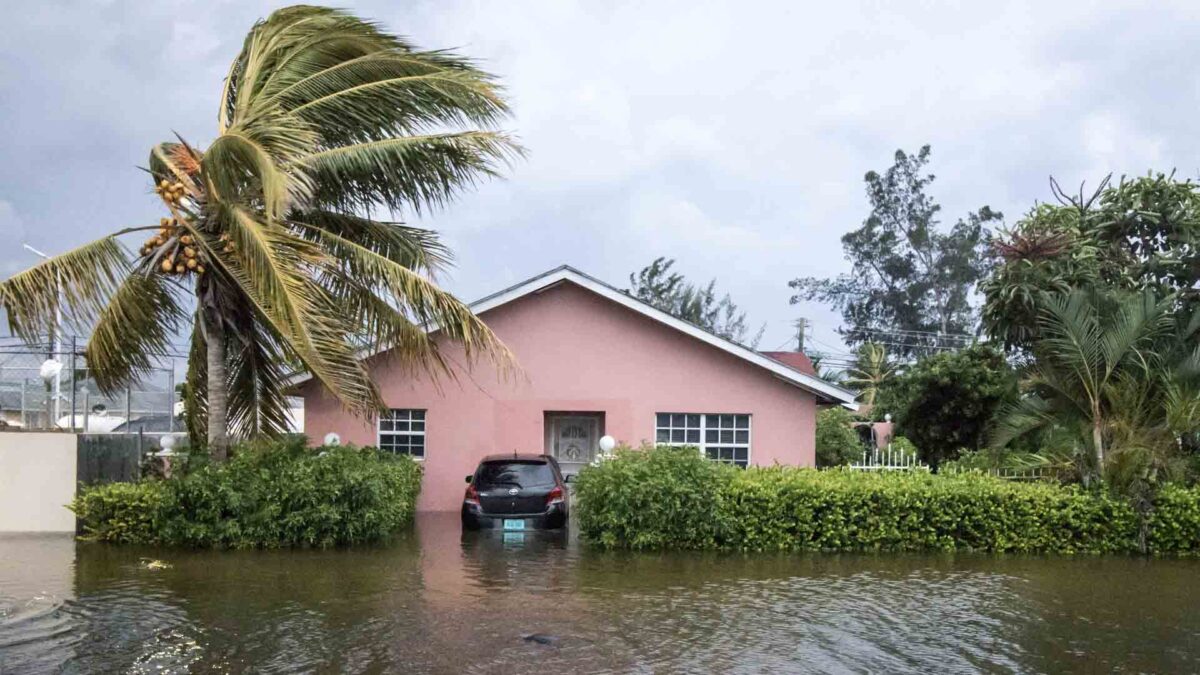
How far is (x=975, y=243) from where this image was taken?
51312 mm

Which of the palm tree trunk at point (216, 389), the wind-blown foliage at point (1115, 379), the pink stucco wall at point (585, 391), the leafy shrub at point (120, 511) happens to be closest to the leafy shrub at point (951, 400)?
the wind-blown foliage at point (1115, 379)

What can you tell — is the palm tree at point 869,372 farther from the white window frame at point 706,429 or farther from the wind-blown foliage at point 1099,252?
the white window frame at point 706,429

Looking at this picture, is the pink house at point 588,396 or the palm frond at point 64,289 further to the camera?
the pink house at point 588,396

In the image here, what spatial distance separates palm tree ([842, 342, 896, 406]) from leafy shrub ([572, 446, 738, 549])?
2899 centimetres

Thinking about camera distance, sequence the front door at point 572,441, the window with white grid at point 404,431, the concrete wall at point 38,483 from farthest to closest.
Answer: the front door at point 572,441 < the window with white grid at point 404,431 < the concrete wall at point 38,483

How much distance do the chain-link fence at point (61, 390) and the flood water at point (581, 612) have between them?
301 cm

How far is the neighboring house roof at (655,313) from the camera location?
1939 cm

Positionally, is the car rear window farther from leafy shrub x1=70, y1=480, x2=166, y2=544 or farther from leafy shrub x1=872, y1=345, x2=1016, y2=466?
leafy shrub x1=872, y1=345, x2=1016, y2=466

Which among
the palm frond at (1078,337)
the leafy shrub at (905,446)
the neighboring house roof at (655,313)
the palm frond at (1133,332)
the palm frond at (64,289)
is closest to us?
the palm frond at (64,289)

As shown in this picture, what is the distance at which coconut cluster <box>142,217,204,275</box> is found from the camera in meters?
15.0

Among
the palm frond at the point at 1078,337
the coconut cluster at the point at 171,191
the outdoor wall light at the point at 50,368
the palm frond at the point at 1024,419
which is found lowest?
the palm frond at the point at 1024,419

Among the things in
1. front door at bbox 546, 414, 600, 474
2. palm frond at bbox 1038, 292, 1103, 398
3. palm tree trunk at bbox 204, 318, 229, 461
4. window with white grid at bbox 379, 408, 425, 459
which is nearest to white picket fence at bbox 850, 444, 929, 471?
palm frond at bbox 1038, 292, 1103, 398

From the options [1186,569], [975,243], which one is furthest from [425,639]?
[975,243]

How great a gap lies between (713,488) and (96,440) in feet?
31.0
